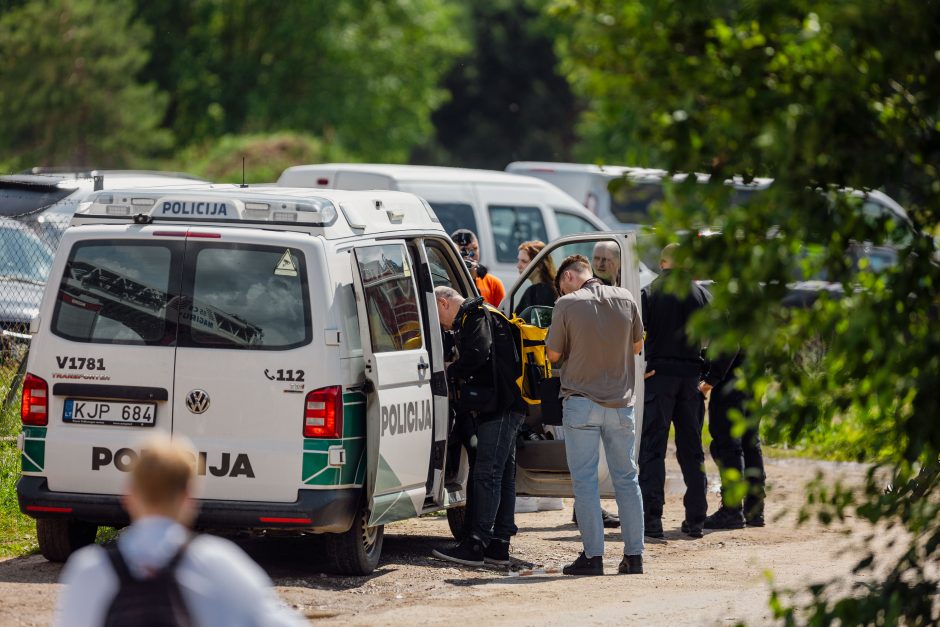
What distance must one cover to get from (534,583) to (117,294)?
288 cm

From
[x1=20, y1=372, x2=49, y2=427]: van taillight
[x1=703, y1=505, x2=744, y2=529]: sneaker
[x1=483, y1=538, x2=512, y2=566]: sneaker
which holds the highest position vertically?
[x1=20, y1=372, x2=49, y2=427]: van taillight

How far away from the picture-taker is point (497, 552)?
376 inches

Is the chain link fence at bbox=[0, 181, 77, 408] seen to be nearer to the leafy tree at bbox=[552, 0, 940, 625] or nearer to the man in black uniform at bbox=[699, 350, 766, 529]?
the man in black uniform at bbox=[699, 350, 766, 529]

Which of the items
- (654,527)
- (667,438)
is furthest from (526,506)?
(667,438)

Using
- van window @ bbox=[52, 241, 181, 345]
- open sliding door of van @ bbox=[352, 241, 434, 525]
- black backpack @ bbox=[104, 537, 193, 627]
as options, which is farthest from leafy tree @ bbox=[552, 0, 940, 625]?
van window @ bbox=[52, 241, 181, 345]

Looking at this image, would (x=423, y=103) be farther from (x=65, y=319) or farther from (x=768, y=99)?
(x=768, y=99)

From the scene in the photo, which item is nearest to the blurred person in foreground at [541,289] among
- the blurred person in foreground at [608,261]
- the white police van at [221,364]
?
the blurred person in foreground at [608,261]

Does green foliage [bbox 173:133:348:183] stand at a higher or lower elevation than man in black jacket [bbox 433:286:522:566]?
higher

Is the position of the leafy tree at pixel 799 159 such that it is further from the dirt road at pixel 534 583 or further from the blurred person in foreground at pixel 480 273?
the blurred person in foreground at pixel 480 273

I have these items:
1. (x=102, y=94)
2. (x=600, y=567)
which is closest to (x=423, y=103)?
(x=102, y=94)

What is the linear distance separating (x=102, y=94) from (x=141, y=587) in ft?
113

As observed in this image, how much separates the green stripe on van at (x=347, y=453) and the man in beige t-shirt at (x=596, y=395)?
1.46 m

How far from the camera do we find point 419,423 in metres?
8.75

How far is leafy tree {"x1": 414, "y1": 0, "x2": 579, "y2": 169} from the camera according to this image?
57312 millimetres
